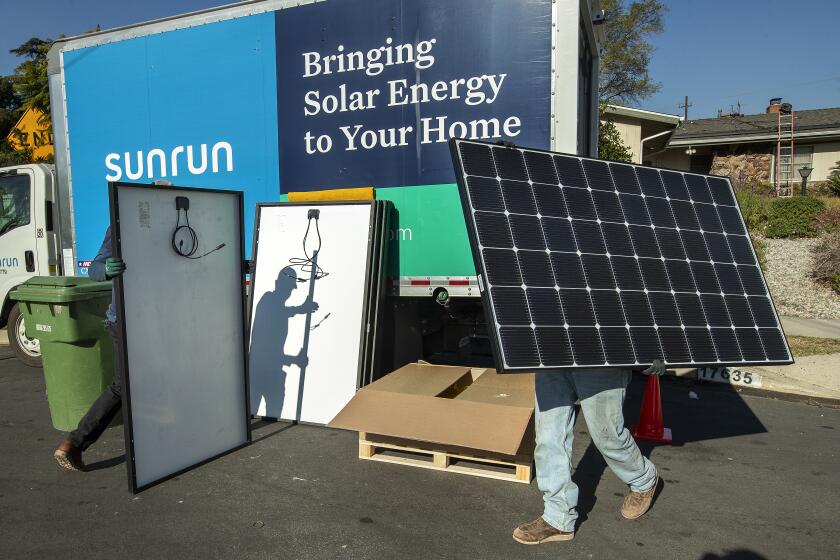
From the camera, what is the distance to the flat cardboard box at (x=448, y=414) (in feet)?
13.4

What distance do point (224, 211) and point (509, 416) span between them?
8.67 feet

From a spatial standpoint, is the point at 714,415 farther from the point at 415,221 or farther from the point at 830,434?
the point at 415,221

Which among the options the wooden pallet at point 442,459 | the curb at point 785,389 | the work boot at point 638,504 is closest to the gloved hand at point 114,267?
the wooden pallet at point 442,459

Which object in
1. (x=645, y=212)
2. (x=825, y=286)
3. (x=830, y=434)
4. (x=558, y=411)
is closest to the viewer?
(x=558, y=411)

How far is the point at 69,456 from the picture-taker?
14.3 feet

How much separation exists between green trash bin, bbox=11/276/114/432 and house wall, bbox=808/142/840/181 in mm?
24019

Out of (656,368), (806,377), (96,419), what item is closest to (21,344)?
(96,419)

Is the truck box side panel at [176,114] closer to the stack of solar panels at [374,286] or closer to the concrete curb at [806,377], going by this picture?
the stack of solar panels at [374,286]

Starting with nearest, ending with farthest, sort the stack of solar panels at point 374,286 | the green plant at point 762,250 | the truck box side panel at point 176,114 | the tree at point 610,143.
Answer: the stack of solar panels at point 374,286
the truck box side panel at point 176,114
the green plant at point 762,250
the tree at point 610,143

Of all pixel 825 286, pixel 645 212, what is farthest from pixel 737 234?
pixel 825 286

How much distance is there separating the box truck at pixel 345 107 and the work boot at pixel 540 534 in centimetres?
222

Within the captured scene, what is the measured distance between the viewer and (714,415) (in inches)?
233

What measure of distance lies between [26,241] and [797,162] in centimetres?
2418

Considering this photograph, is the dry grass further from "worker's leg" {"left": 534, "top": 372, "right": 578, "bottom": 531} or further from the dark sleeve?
the dark sleeve
